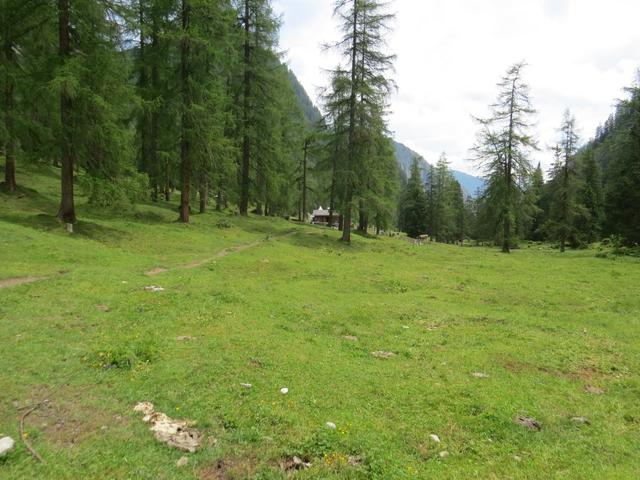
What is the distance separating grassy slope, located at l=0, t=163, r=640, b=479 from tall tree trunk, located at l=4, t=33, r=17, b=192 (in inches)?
314

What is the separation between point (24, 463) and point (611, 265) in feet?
98.5

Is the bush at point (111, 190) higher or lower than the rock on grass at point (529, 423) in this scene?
higher

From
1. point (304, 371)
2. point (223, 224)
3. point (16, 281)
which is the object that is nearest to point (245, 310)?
point (304, 371)

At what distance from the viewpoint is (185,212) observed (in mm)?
25016

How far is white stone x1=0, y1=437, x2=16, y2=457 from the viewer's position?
4355 mm

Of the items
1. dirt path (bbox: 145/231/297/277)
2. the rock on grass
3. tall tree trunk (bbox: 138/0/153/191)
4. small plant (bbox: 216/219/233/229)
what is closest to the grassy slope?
the rock on grass

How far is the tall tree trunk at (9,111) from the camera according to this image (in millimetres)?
19297

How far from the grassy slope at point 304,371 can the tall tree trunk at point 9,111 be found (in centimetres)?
797

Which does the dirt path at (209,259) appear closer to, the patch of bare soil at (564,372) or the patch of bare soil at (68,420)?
the patch of bare soil at (68,420)

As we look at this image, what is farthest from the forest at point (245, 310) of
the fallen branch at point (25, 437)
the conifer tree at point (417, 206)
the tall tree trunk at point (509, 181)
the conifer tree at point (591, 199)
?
the conifer tree at point (417, 206)

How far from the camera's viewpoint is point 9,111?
2081 centimetres

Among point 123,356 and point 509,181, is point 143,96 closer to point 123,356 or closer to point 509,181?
point 123,356

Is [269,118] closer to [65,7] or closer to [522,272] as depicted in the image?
[65,7]

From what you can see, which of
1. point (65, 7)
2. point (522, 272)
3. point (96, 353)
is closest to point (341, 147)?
point (522, 272)
